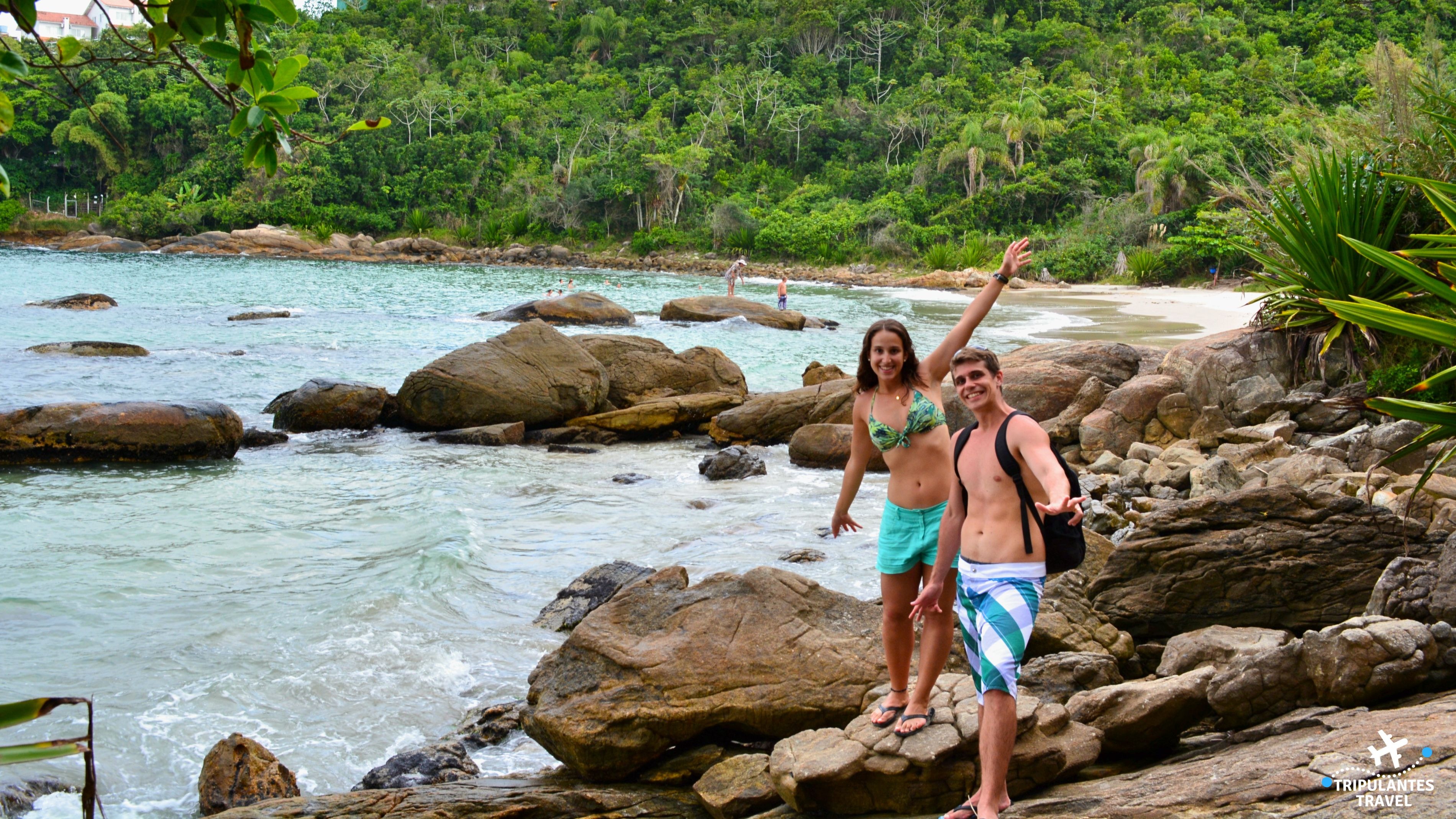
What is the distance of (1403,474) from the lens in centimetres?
726

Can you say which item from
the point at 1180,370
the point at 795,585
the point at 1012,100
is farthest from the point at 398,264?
the point at 795,585

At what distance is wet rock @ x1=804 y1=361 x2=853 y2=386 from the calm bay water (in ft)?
8.12

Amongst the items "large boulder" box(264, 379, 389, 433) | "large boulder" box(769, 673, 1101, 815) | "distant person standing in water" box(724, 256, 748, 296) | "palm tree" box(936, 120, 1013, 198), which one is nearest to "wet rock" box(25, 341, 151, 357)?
"large boulder" box(264, 379, 389, 433)

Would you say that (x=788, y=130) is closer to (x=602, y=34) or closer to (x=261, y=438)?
(x=602, y=34)

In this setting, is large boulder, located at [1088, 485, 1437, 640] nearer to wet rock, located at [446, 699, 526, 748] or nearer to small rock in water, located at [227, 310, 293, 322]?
wet rock, located at [446, 699, 526, 748]

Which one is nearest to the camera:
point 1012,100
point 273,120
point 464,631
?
point 273,120

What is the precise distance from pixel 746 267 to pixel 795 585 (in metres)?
55.4

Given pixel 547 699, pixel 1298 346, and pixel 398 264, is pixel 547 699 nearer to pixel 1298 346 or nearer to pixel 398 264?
pixel 1298 346

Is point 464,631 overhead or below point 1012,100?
below

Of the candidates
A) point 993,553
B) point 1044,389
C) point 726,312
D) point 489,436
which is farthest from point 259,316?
point 993,553

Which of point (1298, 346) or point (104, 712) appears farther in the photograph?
point (1298, 346)

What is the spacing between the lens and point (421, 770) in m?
4.86

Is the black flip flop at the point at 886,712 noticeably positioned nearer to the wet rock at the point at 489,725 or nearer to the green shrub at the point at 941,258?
the wet rock at the point at 489,725

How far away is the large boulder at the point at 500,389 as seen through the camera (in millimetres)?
14289
